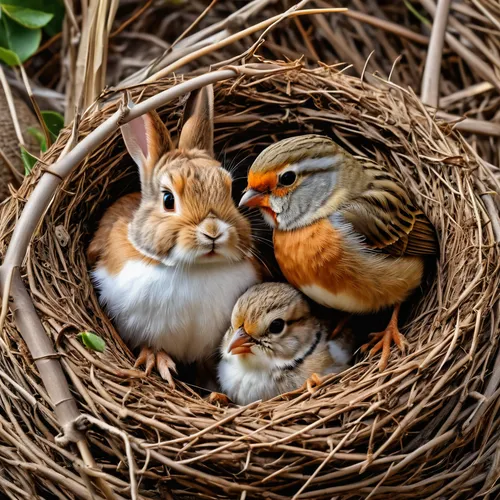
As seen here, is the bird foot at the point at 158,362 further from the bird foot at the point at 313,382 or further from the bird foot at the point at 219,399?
the bird foot at the point at 313,382

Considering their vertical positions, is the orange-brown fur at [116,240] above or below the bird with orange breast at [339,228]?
above

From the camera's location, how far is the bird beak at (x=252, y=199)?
3016 millimetres

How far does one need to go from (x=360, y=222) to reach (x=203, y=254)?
58 centimetres

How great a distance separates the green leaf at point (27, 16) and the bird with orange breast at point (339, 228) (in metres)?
1.35

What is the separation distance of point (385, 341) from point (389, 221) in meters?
0.44

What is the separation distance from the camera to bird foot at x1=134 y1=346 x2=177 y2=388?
9.74 ft

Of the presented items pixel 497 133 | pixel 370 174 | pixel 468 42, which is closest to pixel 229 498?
pixel 370 174

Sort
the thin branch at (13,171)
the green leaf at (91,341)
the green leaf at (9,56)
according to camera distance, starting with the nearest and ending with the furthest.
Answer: the green leaf at (91,341) → the thin branch at (13,171) → the green leaf at (9,56)

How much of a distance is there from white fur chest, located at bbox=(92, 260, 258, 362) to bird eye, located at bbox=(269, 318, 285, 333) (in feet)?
0.62

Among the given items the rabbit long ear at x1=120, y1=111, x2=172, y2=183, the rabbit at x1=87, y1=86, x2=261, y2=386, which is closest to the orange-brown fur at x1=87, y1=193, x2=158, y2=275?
the rabbit at x1=87, y1=86, x2=261, y2=386

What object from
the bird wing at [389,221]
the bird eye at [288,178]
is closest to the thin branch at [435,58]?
the bird wing at [389,221]

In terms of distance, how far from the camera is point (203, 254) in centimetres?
288

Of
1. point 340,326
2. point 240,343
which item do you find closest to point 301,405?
point 240,343

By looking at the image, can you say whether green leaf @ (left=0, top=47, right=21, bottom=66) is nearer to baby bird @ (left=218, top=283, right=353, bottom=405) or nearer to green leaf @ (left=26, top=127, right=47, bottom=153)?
green leaf @ (left=26, top=127, right=47, bottom=153)
